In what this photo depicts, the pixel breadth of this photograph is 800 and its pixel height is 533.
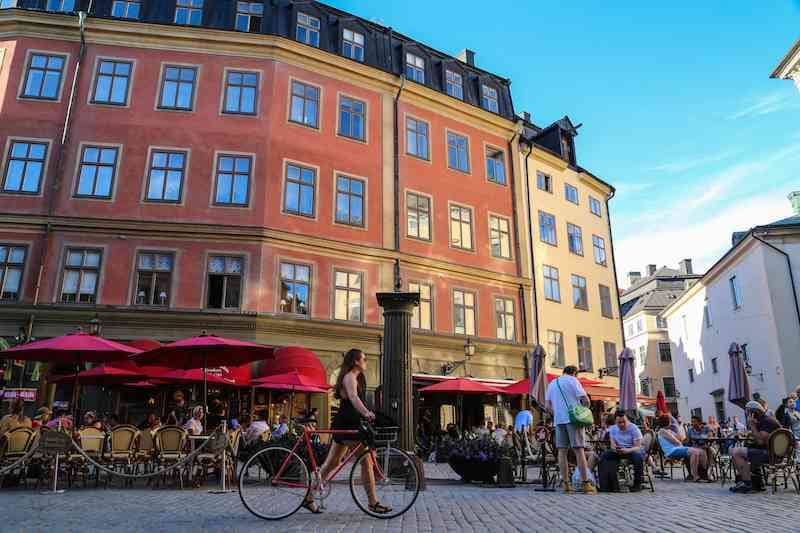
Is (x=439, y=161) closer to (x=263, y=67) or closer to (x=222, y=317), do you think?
(x=263, y=67)

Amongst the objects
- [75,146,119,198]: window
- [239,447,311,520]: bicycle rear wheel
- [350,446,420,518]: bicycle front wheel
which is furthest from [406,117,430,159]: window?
[239,447,311,520]: bicycle rear wheel

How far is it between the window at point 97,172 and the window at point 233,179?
3476mm

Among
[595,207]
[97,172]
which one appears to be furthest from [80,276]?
[595,207]

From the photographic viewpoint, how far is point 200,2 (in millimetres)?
23219

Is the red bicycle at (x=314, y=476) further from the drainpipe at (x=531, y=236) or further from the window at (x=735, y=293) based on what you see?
the window at (x=735, y=293)

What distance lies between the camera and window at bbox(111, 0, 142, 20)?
2241cm

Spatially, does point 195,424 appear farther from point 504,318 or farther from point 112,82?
point 504,318

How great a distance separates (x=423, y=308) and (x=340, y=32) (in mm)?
11771

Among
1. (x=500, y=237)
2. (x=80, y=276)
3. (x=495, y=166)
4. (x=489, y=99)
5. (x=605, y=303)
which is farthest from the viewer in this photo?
(x=605, y=303)

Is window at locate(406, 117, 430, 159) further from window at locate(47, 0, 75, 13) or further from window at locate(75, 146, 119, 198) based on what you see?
window at locate(47, 0, 75, 13)

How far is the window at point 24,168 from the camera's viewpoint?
2009 centimetres

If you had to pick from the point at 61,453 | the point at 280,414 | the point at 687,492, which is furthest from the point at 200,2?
the point at 687,492

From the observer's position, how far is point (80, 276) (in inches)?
767

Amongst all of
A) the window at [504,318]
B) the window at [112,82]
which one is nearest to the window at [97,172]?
the window at [112,82]
